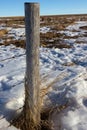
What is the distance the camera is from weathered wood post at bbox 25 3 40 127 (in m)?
3.95

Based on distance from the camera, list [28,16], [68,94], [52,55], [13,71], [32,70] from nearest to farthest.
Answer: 1. [28,16]
2. [32,70]
3. [68,94]
4. [13,71]
5. [52,55]

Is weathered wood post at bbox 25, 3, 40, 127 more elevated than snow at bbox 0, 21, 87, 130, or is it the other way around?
weathered wood post at bbox 25, 3, 40, 127

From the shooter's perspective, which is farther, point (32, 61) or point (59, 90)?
point (59, 90)

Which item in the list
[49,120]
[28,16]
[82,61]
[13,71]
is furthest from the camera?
[82,61]

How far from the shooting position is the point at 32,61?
13.7ft

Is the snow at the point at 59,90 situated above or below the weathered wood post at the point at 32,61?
below

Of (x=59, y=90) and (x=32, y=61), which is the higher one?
(x=32, y=61)

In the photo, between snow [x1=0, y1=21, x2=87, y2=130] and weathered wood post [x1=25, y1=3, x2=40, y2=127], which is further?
snow [x1=0, y1=21, x2=87, y2=130]

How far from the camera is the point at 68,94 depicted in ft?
18.3

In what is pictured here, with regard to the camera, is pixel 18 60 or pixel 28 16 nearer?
pixel 28 16

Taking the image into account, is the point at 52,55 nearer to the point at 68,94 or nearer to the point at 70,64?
the point at 70,64

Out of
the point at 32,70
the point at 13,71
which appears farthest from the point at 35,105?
the point at 13,71

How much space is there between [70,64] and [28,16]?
17.9 ft

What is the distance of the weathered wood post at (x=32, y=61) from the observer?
395 centimetres
